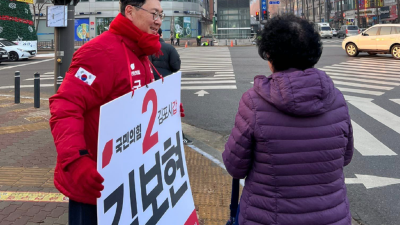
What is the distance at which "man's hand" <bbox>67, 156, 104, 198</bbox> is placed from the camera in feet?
6.01

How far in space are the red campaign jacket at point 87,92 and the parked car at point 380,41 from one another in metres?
21.1

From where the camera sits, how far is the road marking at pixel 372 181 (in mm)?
5039

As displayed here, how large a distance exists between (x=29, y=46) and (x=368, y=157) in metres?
26.5

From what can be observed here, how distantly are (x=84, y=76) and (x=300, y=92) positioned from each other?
1.06m

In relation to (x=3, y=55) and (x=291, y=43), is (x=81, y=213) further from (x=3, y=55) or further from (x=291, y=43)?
(x=3, y=55)

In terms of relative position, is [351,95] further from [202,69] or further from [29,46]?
[29,46]

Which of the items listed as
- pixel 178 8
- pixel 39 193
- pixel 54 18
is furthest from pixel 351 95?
pixel 178 8

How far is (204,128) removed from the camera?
26.3 ft

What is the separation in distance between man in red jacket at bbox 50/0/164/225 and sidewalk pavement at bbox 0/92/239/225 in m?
1.88

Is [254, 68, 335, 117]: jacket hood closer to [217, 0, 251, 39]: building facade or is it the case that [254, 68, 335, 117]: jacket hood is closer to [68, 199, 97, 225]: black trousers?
[68, 199, 97, 225]: black trousers

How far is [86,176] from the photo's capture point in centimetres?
184

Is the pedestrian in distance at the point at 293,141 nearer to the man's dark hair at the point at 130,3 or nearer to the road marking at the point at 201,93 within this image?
the man's dark hair at the point at 130,3

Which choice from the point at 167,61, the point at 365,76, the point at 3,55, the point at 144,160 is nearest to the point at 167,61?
the point at 167,61

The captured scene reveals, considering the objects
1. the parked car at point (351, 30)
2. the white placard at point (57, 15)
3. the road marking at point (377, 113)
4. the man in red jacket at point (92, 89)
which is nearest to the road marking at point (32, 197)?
the man in red jacket at point (92, 89)
